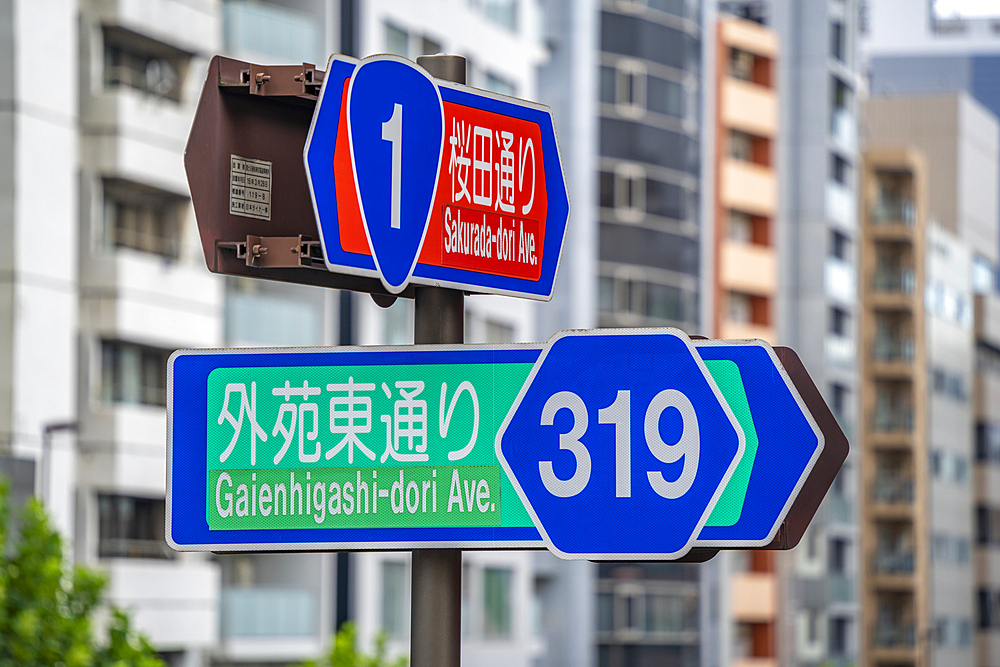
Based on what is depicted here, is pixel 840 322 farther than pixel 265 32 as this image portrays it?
Yes

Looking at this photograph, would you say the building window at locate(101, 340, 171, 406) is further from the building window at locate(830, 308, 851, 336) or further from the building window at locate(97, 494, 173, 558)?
the building window at locate(830, 308, 851, 336)

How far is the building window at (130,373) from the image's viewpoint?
39.4 metres

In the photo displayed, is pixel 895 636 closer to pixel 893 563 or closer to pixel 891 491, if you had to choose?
pixel 893 563

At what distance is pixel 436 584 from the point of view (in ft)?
16.0

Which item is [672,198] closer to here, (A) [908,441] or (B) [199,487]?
(A) [908,441]

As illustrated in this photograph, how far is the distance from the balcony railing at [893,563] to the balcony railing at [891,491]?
8.20 feet

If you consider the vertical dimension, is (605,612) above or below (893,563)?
above

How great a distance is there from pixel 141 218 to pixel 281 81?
36358 millimetres

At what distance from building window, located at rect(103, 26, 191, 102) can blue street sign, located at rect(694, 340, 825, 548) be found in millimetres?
36157

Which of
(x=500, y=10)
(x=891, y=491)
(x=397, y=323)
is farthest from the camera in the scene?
(x=891, y=491)

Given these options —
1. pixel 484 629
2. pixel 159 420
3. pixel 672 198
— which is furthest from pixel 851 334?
pixel 159 420

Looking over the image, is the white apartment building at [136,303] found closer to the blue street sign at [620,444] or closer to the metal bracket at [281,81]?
the metal bracket at [281,81]

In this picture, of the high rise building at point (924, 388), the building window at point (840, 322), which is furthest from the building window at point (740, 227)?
the high rise building at point (924, 388)

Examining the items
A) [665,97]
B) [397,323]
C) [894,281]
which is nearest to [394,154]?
[397,323]
